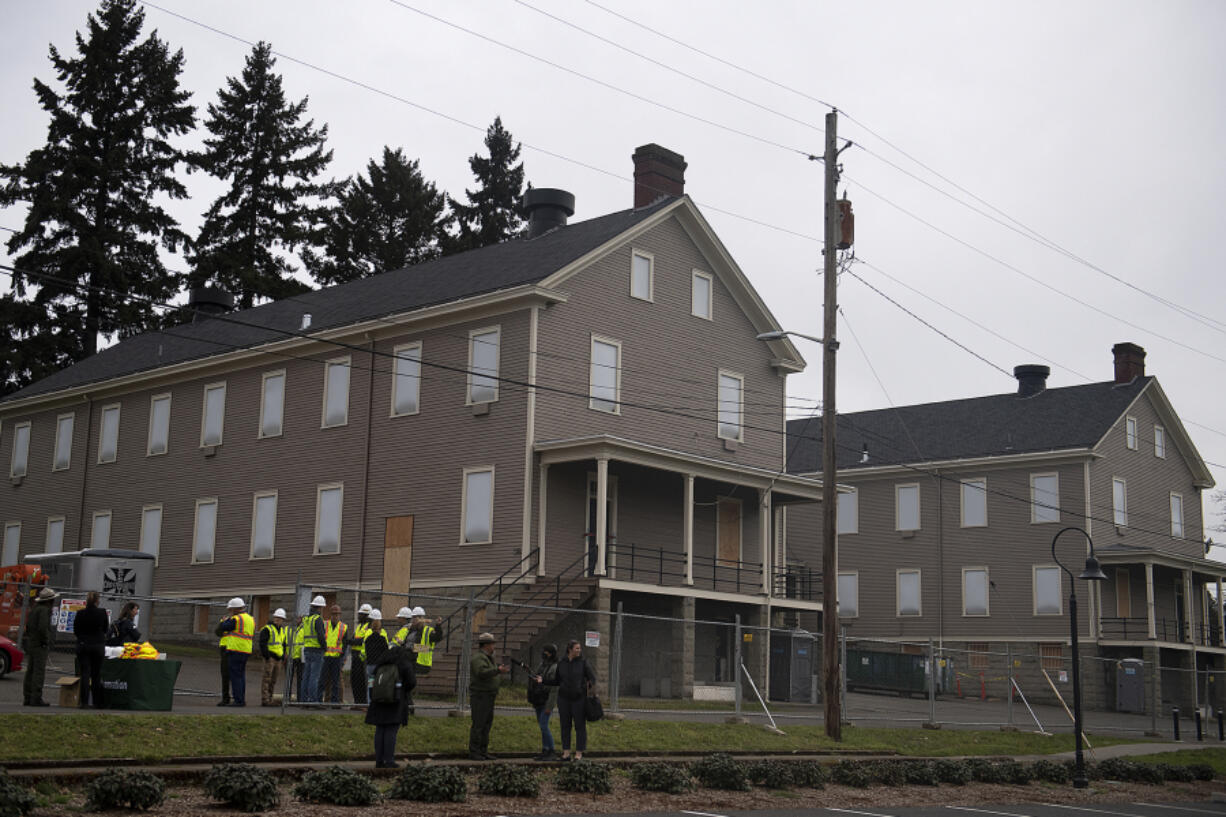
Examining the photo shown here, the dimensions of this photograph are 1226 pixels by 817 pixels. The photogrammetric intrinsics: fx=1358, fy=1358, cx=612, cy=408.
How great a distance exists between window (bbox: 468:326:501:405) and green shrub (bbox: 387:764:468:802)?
61.3 feet

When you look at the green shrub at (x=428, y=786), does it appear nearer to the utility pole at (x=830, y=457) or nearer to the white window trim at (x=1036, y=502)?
the utility pole at (x=830, y=457)

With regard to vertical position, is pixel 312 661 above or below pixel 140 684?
above

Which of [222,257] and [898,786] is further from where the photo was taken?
[222,257]

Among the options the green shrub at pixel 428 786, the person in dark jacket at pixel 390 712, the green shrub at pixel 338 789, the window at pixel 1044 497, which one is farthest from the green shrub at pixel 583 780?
the window at pixel 1044 497

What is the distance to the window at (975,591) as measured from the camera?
4835 centimetres

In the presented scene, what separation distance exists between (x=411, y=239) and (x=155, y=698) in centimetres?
5377

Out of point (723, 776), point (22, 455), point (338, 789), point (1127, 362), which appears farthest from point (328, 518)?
point (1127, 362)

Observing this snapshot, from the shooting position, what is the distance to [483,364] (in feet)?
110

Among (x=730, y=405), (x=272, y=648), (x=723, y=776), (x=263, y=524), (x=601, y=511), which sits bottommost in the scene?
(x=723, y=776)

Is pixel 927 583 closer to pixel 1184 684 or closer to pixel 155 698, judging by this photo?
Result: pixel 1184 684

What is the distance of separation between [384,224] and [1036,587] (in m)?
38.9

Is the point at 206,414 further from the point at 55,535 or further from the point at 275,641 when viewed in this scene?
the point at 275,641

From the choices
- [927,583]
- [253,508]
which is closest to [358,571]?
[253,508]

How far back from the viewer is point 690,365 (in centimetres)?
3669
